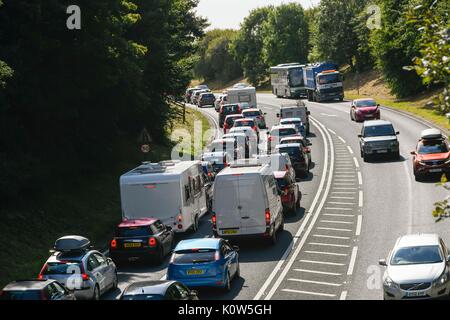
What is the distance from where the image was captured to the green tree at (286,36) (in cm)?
13575

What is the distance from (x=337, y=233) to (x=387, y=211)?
376 cm

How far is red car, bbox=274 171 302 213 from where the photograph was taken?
1337 inches

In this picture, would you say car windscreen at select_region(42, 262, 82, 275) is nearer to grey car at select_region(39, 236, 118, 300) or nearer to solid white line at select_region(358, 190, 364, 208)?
grey car at select_region(39, 236, 118, 300)

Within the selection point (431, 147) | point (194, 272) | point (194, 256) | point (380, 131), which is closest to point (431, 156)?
point (431, 147)

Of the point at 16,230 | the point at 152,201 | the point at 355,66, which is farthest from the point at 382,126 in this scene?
the point at 355,66

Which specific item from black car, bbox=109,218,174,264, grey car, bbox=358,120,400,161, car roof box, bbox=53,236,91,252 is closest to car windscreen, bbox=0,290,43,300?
car roof box, bbox=53,236,91,252

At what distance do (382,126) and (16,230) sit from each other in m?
23.5

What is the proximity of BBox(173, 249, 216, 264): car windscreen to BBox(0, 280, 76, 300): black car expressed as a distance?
4.30 meters

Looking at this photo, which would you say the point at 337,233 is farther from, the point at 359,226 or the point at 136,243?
the point at 136,243

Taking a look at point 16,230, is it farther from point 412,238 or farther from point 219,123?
point 219,123

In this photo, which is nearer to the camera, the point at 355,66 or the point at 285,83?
the point at 285,83

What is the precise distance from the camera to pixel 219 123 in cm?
6981

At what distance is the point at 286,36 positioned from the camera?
446ft
